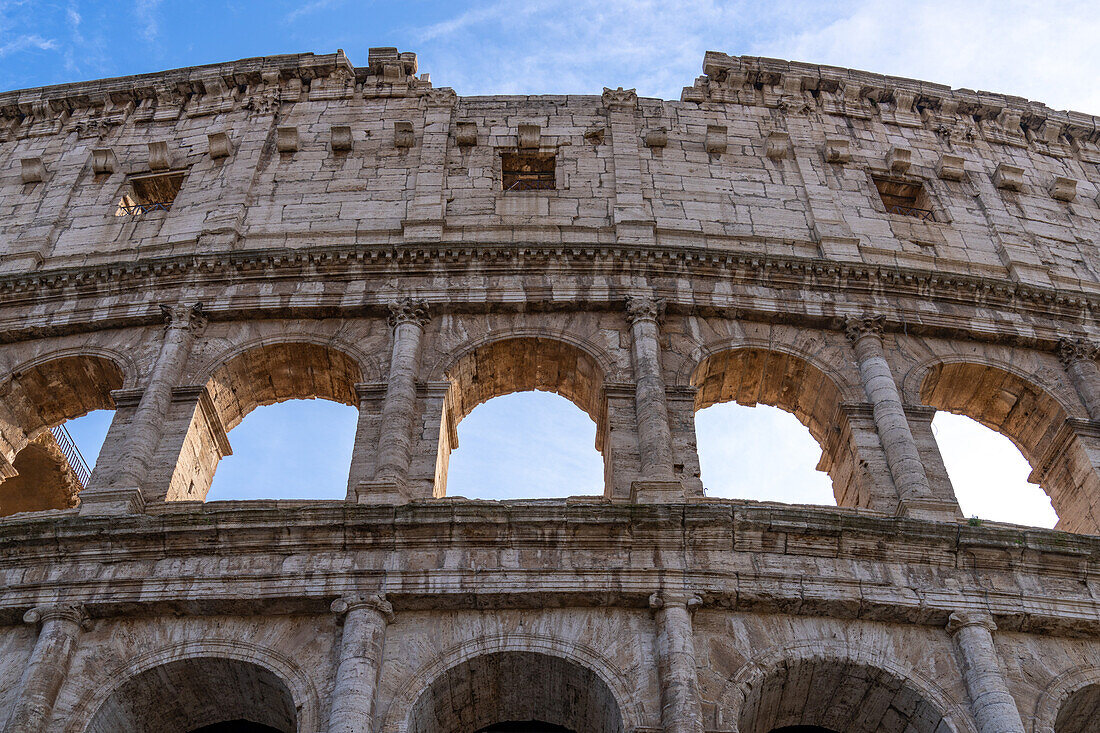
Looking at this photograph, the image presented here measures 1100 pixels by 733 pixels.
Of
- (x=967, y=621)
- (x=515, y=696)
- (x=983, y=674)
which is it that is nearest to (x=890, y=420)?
(x=967, y=621)

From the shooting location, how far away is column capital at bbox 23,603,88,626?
1145cm

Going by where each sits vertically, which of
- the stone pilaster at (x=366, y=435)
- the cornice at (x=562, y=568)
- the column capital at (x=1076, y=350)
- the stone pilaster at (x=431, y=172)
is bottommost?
the cornice at (x=562, y=568)

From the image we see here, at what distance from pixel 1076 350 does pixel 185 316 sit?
12.6 metres

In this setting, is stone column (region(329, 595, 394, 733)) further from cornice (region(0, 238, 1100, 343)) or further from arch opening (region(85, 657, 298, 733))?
cornice (region(0, 238, 1100, 343))

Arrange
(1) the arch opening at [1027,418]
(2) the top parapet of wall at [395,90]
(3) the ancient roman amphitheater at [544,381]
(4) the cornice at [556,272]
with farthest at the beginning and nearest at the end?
(2) the top parapet of wall at [395,90], (4) the cornice at [556,272], (1) the arch opening at [1027,418], (3) the ancient roman amphitheater at [544,381]

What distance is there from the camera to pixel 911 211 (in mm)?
20109

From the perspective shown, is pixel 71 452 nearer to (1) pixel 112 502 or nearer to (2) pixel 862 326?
(1) pixel 112 502

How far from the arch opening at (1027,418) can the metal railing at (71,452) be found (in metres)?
14.2

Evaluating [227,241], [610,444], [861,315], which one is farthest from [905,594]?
[227,241]

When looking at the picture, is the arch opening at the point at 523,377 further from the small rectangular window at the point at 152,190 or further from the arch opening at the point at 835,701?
the small rectangular window at the point at 152,190

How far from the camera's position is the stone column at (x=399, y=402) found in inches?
521

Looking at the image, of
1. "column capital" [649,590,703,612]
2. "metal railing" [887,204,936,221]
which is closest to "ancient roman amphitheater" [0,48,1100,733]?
"column capital" [649,590,703,612]

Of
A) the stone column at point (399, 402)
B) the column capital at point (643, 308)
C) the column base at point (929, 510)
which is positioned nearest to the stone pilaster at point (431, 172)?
the stone column at point (399, 402)

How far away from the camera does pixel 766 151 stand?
66.3ft
